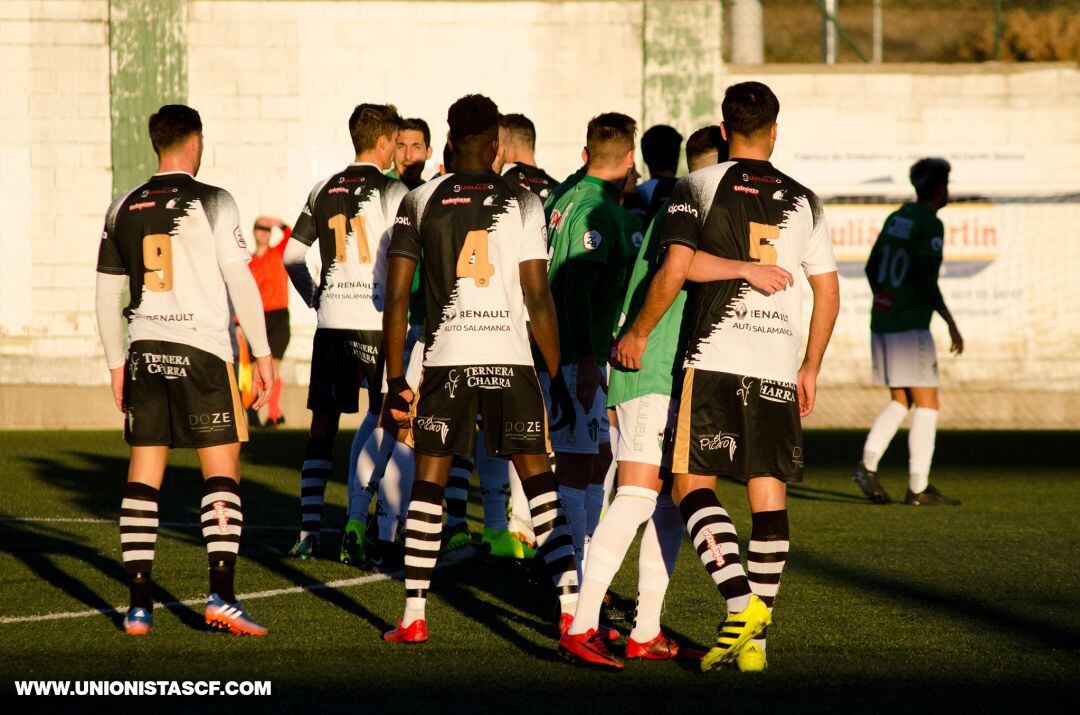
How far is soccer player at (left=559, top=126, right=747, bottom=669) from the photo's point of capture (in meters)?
5.31

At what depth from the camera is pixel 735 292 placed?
17.4 feet

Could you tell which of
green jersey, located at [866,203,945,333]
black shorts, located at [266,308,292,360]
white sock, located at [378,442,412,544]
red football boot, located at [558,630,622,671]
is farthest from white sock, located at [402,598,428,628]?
black shorts, located at [266,308,292,360]

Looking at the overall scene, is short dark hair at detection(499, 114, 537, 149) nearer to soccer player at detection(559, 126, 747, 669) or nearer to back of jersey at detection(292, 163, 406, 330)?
back of jersey at detection(292, 163, 406, 330)

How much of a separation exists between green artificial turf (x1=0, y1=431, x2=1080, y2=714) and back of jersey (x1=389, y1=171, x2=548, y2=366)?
1224 millimetres

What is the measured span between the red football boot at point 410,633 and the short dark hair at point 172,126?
2227 mm

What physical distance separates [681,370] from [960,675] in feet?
5.07

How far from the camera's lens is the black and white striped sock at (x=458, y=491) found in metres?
8.14

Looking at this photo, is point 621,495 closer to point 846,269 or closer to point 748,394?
point 748,394

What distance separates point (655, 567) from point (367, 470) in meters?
2.71

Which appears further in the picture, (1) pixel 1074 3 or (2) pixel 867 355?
(1) pixel 1074 3

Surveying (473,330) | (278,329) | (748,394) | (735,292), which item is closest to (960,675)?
(748,394)

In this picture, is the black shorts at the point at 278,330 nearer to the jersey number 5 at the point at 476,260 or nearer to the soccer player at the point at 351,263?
the soccer player at the point at 351,263

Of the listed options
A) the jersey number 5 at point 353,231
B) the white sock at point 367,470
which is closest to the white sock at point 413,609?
the white sock at point 367,470

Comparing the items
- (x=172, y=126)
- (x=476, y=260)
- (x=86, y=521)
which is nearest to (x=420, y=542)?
(x=476, y=260)
